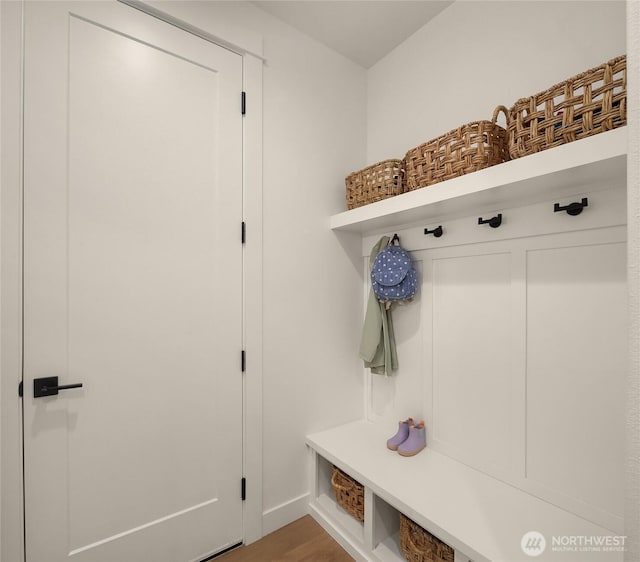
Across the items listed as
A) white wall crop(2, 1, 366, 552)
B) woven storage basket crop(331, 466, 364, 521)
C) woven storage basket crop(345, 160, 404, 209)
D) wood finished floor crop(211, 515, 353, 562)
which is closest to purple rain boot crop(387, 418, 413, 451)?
woven storage basket crop(331, 466, 364, 521)

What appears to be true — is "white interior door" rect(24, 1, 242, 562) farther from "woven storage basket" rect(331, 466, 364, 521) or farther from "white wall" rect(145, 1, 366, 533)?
"woven storage basket" rect(331, 466, 364, 521)

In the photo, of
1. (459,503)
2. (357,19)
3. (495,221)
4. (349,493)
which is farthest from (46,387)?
(357,19)

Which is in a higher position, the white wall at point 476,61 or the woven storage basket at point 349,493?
the white wall at point 476,61

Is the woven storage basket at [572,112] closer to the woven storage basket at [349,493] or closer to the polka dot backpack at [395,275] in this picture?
the polka dot backpack at [395,275]

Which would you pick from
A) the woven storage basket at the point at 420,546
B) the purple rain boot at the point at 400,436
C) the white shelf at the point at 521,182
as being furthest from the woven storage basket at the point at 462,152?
the woven storage basket at the point at 420,546

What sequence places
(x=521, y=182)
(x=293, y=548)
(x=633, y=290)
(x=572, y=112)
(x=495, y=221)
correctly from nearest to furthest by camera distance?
(x=633, y=290), (x=572, y=112), (x=521, y=182), (x=495, y=221), (x=293, y=548)

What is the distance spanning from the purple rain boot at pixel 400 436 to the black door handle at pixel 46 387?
146cm

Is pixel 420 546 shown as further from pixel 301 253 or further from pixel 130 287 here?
pixel 130 287

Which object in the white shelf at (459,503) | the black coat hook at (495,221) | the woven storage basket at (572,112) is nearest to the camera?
the woven storage basket at (572,112)

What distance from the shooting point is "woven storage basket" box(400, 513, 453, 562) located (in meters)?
1.26

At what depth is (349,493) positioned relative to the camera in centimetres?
165

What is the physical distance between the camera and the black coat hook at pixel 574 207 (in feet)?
3.99

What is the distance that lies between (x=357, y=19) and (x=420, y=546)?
97.8 inches

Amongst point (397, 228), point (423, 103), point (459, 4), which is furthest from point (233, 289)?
point (459, 4)
